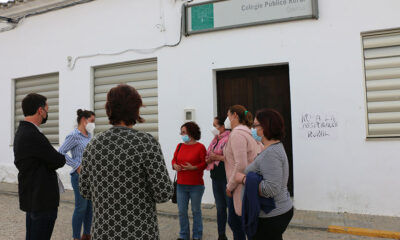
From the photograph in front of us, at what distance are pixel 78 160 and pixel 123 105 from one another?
2.65m

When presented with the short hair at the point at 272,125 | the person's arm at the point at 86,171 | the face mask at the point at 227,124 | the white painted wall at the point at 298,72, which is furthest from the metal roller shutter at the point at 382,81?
the person's arm at the point at 86,171

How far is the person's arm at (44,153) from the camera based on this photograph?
9.78 ft

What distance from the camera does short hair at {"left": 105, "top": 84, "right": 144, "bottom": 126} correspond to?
206cm

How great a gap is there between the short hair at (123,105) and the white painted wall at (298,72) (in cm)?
449

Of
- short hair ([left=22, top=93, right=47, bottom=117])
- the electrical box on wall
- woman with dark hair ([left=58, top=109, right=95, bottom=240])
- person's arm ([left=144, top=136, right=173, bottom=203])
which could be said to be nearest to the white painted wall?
the electrical box on wall

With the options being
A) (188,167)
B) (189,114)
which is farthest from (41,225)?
(189,114)

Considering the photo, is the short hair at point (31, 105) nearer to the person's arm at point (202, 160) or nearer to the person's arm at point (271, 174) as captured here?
the person's arm at point (202, 160)

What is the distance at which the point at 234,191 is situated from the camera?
3.46m

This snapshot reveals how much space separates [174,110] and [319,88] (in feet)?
9.97

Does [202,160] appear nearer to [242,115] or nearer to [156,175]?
[242,115]

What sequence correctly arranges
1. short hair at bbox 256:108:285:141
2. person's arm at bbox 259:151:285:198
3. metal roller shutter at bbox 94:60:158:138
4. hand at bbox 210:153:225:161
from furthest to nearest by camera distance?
1. metal roller shutter at bbox 94:60:158:138
2. hand at bbox 210:153:225:161
3. short hair at bbox 256:108:285:141
4. person's arm at bbox 259:151:285:198

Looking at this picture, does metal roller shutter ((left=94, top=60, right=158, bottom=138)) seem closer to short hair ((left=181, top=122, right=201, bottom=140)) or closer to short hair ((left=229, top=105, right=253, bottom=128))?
short hair ((left=181, top=122, right=201, bottom=140))

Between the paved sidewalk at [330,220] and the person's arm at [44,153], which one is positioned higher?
the person's arm at [44,153]

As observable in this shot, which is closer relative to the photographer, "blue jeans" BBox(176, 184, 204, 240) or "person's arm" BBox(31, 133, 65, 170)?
"person's arm" BBox(31, 133, 65, 170)
